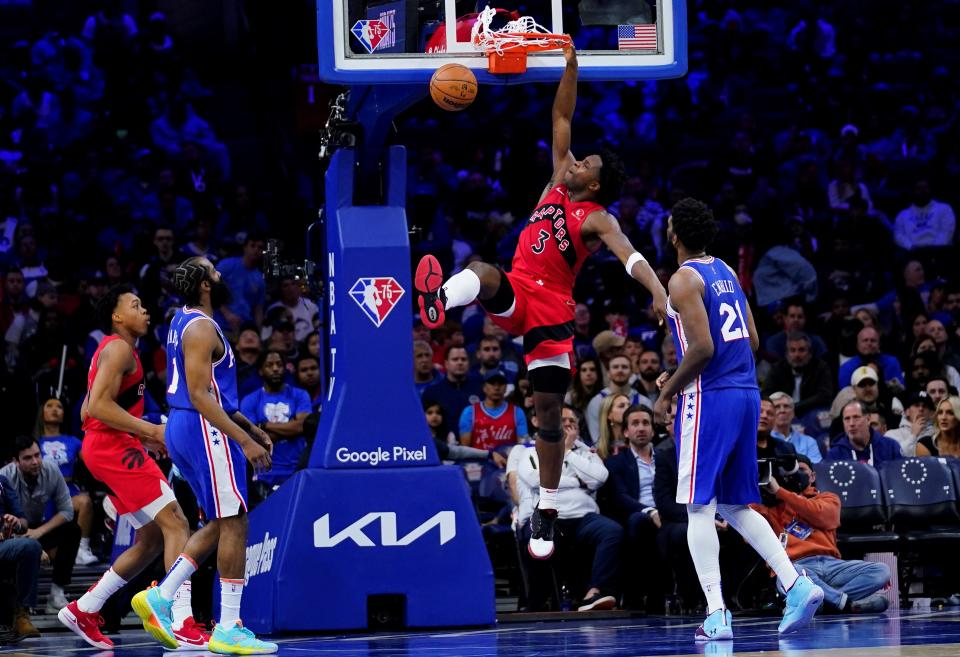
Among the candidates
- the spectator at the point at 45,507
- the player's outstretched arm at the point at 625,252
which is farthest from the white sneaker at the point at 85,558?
the player's outstretched arm at the point at 625,252

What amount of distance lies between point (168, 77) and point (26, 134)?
2.03 m

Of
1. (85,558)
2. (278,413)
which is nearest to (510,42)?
(278,413)

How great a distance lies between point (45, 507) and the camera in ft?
41.5

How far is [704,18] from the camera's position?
22.1 metres

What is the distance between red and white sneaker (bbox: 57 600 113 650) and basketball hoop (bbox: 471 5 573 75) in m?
4.07

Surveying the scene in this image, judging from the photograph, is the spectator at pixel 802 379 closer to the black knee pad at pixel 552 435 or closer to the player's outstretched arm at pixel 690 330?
the black knee pad at pixel 552 435

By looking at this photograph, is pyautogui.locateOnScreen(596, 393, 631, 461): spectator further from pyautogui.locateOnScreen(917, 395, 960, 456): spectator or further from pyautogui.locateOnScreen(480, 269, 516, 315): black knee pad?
pyautogui.locateOnScreen(480, 269, 516, 315): black knee pad

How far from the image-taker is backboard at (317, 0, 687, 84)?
377 inches

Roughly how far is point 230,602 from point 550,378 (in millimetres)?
2307

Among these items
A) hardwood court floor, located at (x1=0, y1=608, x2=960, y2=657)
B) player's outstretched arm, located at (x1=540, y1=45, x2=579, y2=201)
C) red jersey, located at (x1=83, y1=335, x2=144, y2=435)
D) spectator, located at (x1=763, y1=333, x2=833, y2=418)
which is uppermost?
player's outstretched arm, located at (x1=540, y1=45, x2=579, y2=201)

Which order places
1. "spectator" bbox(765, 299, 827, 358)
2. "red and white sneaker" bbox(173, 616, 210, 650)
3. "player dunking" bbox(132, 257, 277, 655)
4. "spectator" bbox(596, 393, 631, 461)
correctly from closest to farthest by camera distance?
"player dunking" bbox(132, 257, 277, 655)
"red and white sneaker" bbox(173, 616, 210, 650)
"spectator" bbox(596, 393, 631, 461)
"spectator" bbox(765, 299, 827, 358)

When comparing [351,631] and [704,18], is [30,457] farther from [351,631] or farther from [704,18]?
[704,18]

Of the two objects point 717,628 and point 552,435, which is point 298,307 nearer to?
point 552,435

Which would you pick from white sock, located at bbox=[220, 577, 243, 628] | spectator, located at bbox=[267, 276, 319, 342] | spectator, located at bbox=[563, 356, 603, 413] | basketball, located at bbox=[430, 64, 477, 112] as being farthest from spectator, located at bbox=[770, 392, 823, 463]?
white sock, located at bbox=[220, 577, 243, 628]
